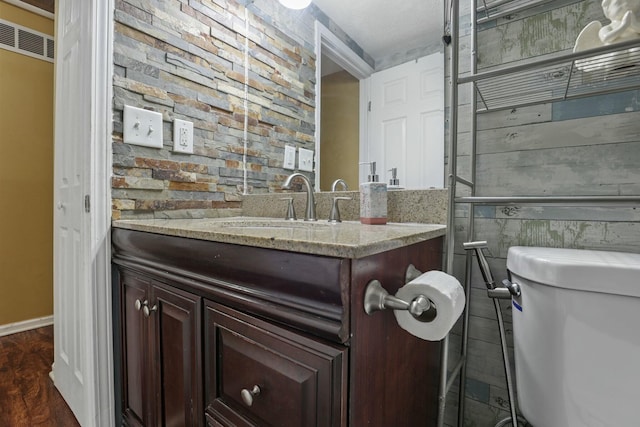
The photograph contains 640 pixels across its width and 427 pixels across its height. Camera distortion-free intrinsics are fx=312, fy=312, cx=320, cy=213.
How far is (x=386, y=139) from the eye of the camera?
1118 millimetres

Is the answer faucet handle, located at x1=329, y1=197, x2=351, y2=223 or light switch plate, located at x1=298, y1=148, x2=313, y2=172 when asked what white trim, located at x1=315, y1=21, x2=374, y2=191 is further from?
faucet handle, located at x1=329, y1=197, x2=351, y2=223

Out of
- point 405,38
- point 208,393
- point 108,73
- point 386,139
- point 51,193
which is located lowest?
point 208,393

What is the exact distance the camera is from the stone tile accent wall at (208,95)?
1128 millimetres

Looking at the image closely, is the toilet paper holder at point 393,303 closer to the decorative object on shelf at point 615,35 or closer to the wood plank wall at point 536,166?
the wood plank wall at point 536,166

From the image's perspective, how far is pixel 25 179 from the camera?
223cm

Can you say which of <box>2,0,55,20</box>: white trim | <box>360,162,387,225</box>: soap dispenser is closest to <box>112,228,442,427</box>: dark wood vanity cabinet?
<box>360,162,387,225</box>: soap dispenser

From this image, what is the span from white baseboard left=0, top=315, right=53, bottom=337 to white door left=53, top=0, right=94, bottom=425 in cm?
109

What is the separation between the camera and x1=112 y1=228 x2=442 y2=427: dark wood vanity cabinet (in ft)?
1.67

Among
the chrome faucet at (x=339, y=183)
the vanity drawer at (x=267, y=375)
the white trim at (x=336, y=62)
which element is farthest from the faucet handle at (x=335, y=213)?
the vanity drawer at (x=267, y=375)

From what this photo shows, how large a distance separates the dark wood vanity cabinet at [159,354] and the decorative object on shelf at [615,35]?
103 cm

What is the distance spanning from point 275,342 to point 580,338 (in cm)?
55

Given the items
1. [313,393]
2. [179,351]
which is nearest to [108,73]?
[179,351]

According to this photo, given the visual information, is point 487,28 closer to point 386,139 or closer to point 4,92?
point 386,139

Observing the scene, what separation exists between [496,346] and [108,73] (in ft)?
4.94
